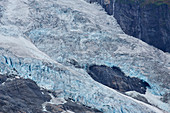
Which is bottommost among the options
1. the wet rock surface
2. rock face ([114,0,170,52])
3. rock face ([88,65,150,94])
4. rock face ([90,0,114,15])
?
rock face ([88,65,150,94])

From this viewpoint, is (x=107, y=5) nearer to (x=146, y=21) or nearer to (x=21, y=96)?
(x=146, y=21)

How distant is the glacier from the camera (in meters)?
23.9

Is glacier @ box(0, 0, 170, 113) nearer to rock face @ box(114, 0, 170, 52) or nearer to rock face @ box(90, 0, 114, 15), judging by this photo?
rock face @ box(90, 0, 114, 15)

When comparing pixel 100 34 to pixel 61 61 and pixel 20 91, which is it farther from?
pixel 20 91

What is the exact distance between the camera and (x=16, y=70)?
24.0m

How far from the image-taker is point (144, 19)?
39375 mm

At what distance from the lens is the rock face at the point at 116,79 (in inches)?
1103

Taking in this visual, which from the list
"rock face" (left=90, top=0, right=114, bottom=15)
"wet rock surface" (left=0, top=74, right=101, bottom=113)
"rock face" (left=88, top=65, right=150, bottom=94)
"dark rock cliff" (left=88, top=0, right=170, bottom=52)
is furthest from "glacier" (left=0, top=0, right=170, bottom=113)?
"dark rock cliff" (left=88, top=0, right=170, bottom=52)

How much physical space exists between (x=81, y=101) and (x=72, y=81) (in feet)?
6.59

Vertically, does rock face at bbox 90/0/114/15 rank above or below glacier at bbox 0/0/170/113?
above

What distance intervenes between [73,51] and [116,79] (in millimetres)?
4924

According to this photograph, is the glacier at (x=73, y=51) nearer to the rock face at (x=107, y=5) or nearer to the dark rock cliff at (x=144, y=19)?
the rock face at (x=107, y=5)

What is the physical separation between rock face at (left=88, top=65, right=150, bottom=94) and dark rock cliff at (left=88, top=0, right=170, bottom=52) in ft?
33.1

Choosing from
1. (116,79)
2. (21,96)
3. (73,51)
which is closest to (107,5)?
(73,51)
